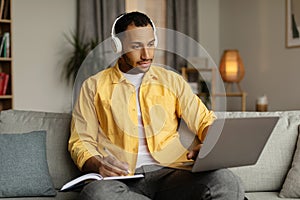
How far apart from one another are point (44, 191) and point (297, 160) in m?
1.13

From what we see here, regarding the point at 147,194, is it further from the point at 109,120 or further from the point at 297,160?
the point at 297,160

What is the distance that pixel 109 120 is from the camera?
2318 millimetres

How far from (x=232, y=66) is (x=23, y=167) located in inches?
124

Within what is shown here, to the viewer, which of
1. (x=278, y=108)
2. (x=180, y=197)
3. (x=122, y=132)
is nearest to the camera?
(x=180, y=197)

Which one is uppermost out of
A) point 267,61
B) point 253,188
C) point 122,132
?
point 267,61

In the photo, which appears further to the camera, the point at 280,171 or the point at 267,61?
the point at 267,61

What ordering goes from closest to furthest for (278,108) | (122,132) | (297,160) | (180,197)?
(180,197)
(122,132)
(297,160)
(278,108)

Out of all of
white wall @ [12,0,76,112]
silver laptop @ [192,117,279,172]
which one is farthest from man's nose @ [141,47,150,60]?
white wall @ [12,0,76,112]

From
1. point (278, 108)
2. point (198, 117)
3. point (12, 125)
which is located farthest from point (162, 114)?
point (278, 108)

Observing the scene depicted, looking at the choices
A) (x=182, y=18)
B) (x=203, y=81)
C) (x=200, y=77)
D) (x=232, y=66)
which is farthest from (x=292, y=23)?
(x=182, y=18)

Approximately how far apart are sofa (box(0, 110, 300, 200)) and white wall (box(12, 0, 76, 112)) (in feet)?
7.97

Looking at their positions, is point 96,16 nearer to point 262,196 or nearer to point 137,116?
point 137,116

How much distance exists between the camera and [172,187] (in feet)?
7.17

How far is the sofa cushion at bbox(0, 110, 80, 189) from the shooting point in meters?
2.49
